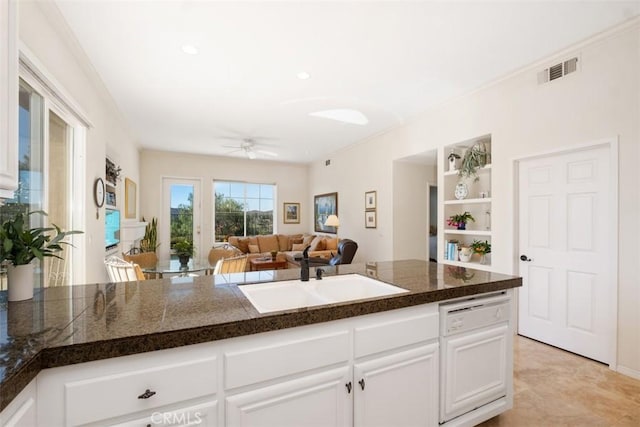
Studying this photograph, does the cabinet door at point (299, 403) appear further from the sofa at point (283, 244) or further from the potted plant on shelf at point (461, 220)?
the sofa at point (283, 244)

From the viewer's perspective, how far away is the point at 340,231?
6.75m

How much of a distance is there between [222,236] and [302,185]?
8.45 feet

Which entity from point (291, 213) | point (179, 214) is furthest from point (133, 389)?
point (291, 213)

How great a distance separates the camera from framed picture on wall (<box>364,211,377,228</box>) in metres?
5.61

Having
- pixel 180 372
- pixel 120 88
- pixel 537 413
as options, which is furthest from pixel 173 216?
pixel 537 413

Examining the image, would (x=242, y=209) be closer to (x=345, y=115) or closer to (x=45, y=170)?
(x=345, y=115)

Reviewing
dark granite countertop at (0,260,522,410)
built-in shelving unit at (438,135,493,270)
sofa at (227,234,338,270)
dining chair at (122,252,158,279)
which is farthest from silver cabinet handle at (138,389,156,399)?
sofa at (227,234,338,270)

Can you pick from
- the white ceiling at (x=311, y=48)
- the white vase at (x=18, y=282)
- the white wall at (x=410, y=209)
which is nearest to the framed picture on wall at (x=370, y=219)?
the white wall at (x=410, y=209)

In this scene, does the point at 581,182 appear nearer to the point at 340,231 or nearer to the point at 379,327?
the point at 379,327

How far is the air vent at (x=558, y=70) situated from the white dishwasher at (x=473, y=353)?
2.43m

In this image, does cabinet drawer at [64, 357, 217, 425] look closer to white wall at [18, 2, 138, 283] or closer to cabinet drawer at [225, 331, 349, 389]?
cabinet drawer at [225, 331, 349, 389]

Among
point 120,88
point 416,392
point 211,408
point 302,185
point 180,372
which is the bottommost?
point 416,392

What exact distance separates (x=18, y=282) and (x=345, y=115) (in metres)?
4.07

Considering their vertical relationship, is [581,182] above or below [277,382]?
above
